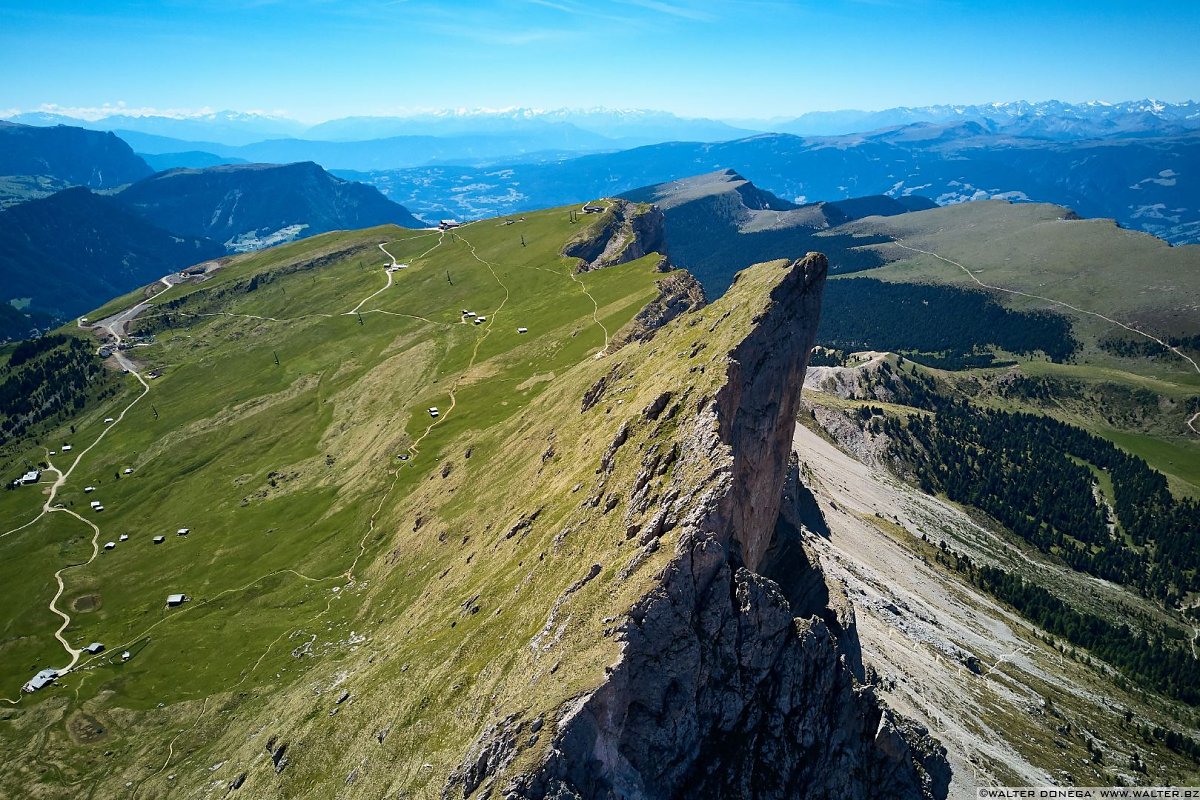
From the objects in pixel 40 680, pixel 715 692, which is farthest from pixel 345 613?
pixel 715 692

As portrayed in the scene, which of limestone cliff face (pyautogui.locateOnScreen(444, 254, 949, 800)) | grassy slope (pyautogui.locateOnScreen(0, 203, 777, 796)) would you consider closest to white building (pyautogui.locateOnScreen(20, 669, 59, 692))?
grassy slope (pyautogui.locateOnScreen(0, 203, 777, 796))

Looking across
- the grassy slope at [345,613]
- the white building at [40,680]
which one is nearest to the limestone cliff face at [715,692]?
the grassy slope at [345,613]

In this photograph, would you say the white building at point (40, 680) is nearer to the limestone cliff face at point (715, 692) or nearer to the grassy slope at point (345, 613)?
the grassy slope at point (345, 613)

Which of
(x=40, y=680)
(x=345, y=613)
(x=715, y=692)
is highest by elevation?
(x=715, y=692)

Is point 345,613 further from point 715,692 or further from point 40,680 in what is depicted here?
point 715,692

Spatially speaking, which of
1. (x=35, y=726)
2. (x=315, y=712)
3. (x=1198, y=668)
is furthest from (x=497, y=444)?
(x=1198, y=668)

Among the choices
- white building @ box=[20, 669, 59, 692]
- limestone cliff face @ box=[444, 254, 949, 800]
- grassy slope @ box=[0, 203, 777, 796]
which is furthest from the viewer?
white building @ box=[20, 669, 59, 692]

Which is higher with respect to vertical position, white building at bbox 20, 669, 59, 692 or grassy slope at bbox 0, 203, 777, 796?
grassy slope at bbox 0, 203, 777, 796

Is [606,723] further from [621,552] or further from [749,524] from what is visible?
[749,524]

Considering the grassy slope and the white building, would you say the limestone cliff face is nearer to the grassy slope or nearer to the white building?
the grassy slope
